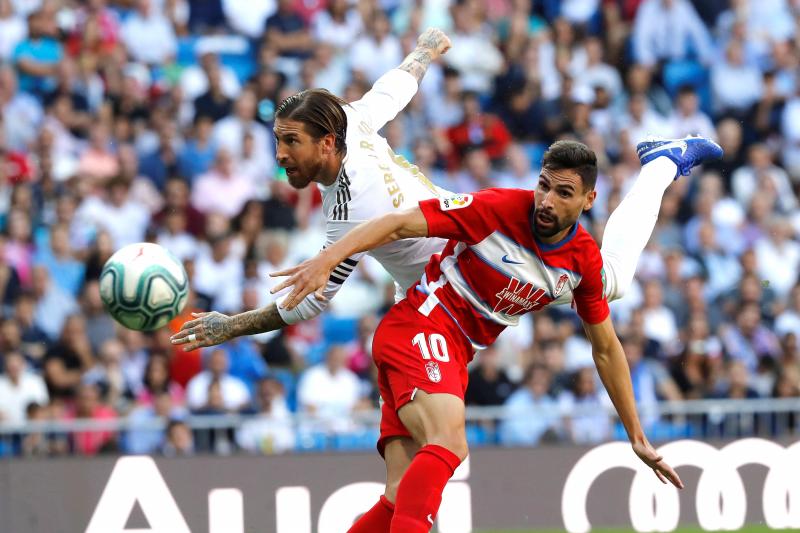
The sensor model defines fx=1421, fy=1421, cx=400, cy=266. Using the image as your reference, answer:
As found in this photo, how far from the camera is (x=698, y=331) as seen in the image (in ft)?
40.1

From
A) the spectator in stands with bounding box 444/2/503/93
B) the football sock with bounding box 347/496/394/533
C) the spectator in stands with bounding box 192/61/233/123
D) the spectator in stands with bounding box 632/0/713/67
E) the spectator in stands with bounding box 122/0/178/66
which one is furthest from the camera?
the spectator in stands with bounding box 632/0/713/67

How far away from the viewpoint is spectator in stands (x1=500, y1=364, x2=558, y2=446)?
35.5ft

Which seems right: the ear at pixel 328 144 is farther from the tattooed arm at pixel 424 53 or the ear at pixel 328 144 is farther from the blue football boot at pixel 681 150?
the blue football boot at pixel 681 150

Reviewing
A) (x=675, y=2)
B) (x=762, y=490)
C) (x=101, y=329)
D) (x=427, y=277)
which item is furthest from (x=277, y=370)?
(x=675, y=2)

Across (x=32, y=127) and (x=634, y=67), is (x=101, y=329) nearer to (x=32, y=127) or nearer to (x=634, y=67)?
(x=32, y=127)

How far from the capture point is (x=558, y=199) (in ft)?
19.3

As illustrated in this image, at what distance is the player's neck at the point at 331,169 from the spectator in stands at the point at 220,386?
4751 millimetres

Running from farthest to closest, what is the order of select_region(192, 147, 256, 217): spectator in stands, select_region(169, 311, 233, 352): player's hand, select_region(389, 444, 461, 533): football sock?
select_region(192, 147, 256, 217): spectator in stands
select_region(169, 311, 233, 352): player's hand
select_region(389, 444, 461, 533): football sock

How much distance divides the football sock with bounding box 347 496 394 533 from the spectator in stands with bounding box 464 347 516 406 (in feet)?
16.4

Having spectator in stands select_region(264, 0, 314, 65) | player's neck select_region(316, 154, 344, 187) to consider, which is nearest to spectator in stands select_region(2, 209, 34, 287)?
spectator in stands select_region(264, 0, 314, 65)

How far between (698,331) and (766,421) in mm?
1235

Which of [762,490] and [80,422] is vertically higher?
[80,422]

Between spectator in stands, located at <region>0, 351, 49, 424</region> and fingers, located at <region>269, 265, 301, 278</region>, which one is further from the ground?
fingers, located at <region>269, 265, 301, 278</region>

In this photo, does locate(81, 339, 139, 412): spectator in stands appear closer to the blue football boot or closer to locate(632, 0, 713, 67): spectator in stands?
the blue football boot
